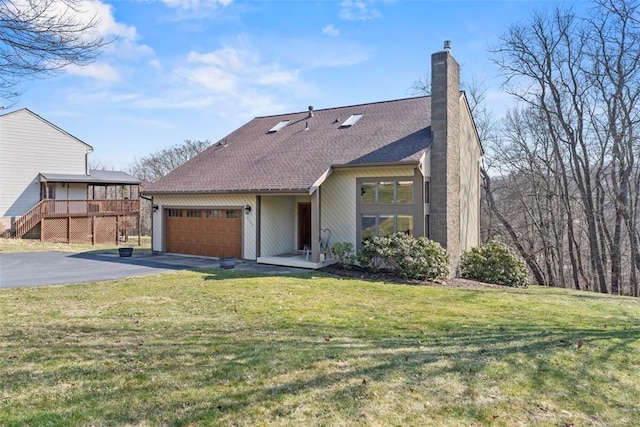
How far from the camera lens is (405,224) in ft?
42.8

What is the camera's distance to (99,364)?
462cm

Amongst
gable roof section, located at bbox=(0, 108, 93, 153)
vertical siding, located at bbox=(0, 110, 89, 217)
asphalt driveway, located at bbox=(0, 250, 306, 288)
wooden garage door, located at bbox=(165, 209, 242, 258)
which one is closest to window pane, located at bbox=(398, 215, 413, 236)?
asphalt driveway, located at bbox=(0, 250, 306, 288)

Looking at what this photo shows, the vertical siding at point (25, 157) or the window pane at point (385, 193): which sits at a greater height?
the vertical siding at point (25, 157)

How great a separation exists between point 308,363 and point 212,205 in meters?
12.1

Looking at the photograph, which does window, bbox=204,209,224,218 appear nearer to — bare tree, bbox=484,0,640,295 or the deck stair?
the deck stair

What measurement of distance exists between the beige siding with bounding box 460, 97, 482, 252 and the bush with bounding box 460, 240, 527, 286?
84 centimetres

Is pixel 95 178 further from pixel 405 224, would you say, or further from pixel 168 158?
pixel 405 224

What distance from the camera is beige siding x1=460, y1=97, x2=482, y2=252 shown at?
15.2m

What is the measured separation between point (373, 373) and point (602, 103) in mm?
21642

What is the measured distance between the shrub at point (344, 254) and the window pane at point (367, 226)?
692 millimetres

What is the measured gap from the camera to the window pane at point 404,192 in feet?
42.5

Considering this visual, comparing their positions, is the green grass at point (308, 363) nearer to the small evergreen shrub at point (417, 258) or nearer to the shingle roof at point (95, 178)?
the small evergreen shrub at point (417, 258)

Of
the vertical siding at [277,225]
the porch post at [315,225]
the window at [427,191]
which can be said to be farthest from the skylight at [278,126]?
the window at [427,191]

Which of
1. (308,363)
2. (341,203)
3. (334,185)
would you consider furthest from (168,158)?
(308,363)
